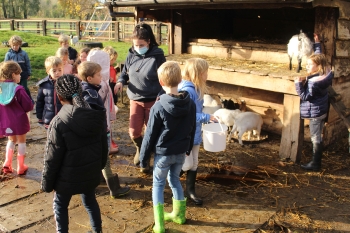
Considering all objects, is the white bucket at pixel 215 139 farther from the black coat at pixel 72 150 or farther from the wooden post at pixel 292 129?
the black coat at pixel 72 150

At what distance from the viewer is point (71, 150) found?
3.06 meters

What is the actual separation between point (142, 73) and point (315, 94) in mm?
2140

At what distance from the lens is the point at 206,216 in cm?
396

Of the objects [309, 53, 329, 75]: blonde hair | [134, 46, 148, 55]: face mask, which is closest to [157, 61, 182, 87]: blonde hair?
[134, 46, 148, 55]: face mask

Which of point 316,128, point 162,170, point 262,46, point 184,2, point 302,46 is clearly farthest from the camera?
point 262,46

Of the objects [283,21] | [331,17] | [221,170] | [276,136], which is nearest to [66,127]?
[221,170]

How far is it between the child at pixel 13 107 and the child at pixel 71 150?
1802mm

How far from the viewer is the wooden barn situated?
17.7 ft

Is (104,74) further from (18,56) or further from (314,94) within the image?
(18,56)

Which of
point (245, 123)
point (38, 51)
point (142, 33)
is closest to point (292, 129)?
point (245, 123)

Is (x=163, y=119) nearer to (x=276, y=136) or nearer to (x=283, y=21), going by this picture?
(x=276, y=136)

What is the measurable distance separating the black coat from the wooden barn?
2.93 meters

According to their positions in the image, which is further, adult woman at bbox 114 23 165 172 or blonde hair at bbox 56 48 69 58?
blonde hair at bbox 56 48 69 58

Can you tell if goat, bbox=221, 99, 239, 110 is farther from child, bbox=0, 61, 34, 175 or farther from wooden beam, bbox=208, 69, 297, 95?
child, bbox=0, 61, 34, 175
